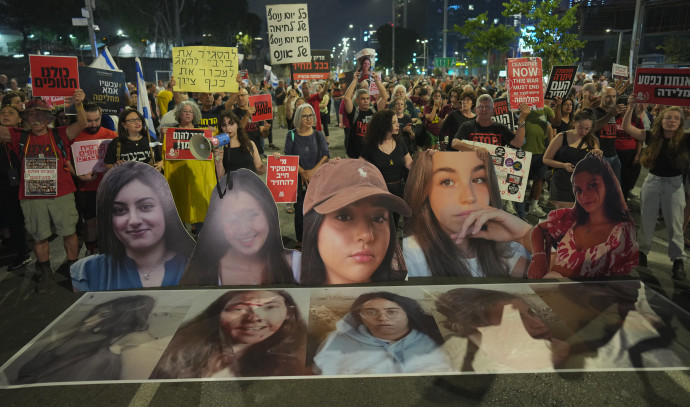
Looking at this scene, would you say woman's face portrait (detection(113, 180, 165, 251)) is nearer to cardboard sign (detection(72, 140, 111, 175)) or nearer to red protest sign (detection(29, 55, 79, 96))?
cardboard sign (detection(72, 140, 111, 175))

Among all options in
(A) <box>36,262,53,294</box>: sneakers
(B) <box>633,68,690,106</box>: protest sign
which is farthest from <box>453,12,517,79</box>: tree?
(A) <box>36,262,53,294</box>: sneakers

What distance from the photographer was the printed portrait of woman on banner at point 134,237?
4.99 metres

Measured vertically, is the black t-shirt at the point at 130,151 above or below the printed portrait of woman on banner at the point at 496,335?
above

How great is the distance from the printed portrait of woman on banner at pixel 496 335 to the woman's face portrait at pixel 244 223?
6.73 feet

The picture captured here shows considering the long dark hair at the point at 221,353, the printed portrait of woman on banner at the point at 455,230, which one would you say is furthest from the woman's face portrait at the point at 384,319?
the printed portrait of woman on banner at the point at 455,230

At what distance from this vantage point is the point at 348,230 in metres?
5.02

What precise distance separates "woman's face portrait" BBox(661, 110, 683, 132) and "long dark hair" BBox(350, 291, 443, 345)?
372 centimetres

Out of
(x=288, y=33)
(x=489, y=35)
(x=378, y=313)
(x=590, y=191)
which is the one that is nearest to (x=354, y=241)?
(x=378, y=313)

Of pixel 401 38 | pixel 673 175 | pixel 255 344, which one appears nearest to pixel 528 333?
pixel 255 344

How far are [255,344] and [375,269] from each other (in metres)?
1.66

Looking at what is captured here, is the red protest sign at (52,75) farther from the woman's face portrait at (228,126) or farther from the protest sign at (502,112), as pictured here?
the protest sign at (502,112)

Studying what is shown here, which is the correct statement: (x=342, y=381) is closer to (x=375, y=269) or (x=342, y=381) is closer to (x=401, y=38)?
(x=375, y=269)

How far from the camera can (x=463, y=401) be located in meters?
3.32

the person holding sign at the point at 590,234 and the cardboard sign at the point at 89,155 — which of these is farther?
the cardboard sign at the point at 89,155
